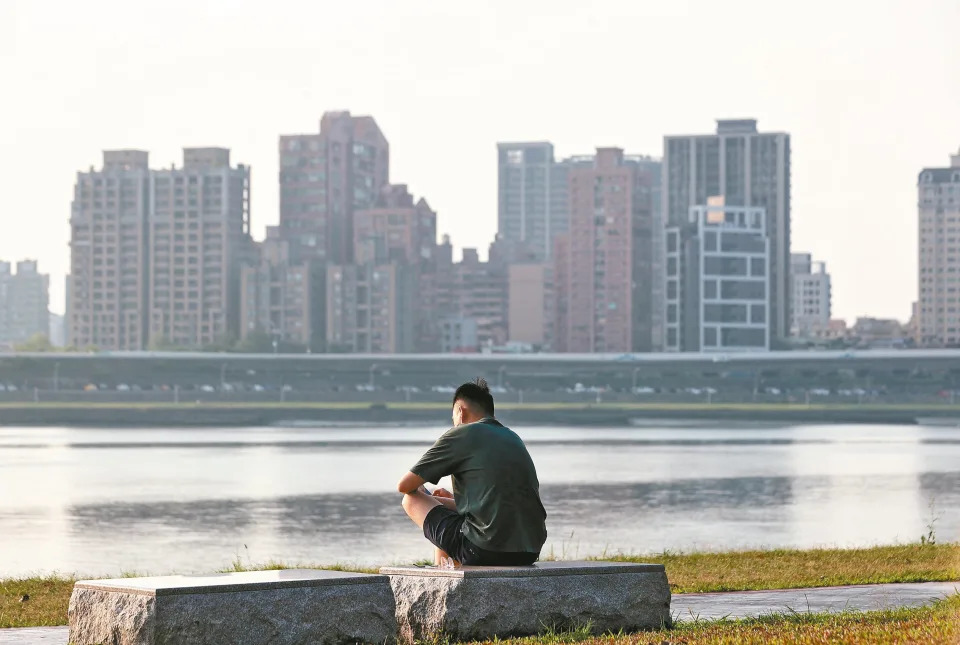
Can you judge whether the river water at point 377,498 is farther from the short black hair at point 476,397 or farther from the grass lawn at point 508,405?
the grass lawn at point 508,405

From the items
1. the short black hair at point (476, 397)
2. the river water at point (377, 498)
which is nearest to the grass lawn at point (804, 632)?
the short black hair at point (476, 397)

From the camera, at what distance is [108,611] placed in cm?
806

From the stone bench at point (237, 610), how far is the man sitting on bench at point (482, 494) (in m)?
0.60

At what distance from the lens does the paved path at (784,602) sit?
32.1 feet

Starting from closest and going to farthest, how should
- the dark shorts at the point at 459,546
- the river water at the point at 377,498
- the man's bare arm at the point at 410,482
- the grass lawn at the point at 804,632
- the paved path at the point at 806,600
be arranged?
the grass lawn at the point at 804,632
the man's bare arm at the point at 410,482
the dark shorts at the point at 459,546
the paved path at the point at 806,600
the river water at the point at 377,498

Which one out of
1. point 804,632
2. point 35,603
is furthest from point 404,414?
point 804,632

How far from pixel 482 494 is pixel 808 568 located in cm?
690

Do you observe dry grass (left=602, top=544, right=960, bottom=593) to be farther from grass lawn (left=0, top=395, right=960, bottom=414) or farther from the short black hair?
grass lawn (left=0, top=395, right=960, bottom=414)

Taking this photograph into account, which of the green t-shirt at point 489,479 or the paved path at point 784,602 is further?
the paved path at point 784,602

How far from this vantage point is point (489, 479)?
349 inches

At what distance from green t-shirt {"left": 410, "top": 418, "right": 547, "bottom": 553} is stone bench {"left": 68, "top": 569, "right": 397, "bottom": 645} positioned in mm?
683

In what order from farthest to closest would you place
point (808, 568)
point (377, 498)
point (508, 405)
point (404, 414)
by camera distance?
point (508, 405) → point (404, 414) → point (377, 498) → point (808, 568)

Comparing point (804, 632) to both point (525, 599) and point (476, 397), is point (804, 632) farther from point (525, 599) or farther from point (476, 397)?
point (476, 397)

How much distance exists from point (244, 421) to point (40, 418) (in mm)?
17374
